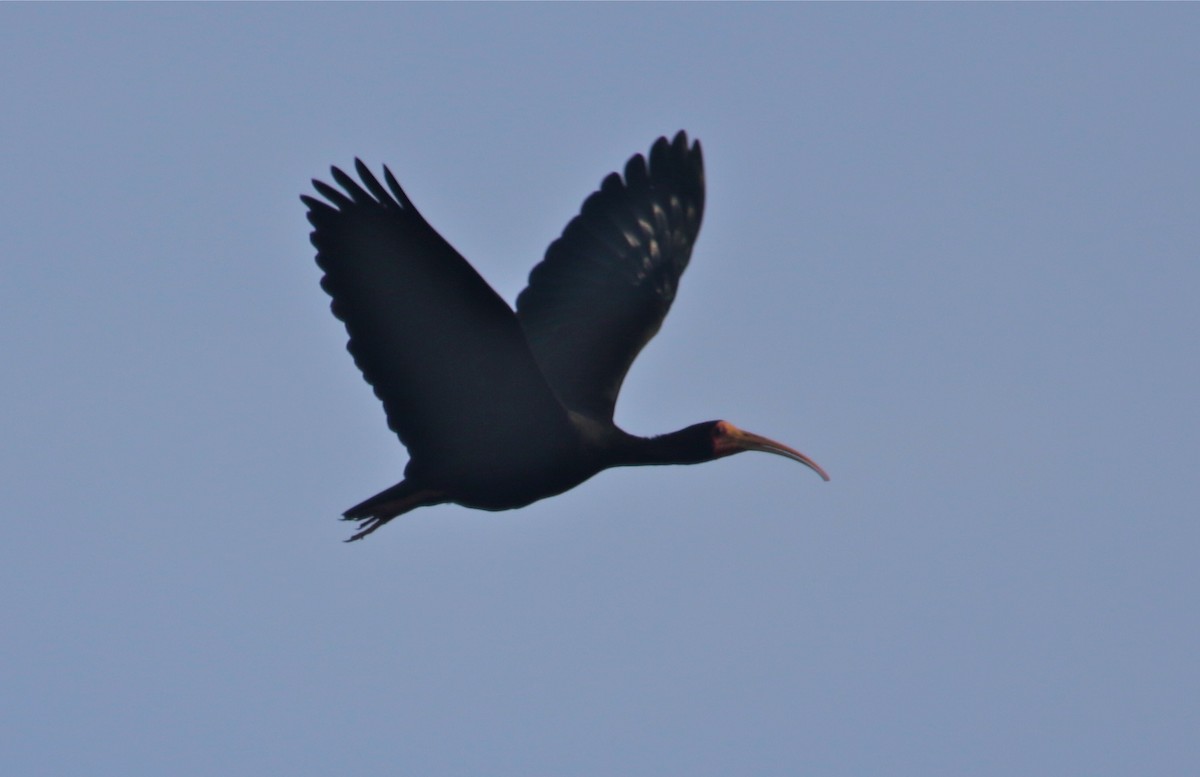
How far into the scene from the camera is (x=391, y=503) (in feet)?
49.9

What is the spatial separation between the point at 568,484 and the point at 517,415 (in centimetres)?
97

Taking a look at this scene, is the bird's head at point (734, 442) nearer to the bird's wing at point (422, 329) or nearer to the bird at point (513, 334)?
the bird at point (513, 334)

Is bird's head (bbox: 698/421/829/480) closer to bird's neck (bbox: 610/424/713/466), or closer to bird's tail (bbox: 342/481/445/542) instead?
bird's neck (bbox: 610/424/713/466)

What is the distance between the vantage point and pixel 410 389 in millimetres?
14109

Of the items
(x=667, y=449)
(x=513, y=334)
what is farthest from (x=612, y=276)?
(x=513, y=334)

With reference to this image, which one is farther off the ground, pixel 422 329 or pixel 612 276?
pixel 612 276

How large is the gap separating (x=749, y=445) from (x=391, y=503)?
11.5 ft

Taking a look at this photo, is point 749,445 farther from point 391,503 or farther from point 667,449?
point 391,503

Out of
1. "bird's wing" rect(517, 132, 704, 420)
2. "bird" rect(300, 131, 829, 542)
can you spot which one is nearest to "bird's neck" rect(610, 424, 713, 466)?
"bird" rect(300, 131, 829, 542)

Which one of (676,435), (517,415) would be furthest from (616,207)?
(517,415)

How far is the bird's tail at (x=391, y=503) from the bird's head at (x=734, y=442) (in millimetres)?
2727

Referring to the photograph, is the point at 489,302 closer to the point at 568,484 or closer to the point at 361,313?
the point at 361,313

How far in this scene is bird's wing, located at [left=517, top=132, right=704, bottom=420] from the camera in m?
16.1

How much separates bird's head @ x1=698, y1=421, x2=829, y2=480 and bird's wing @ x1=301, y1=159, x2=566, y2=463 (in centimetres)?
212
